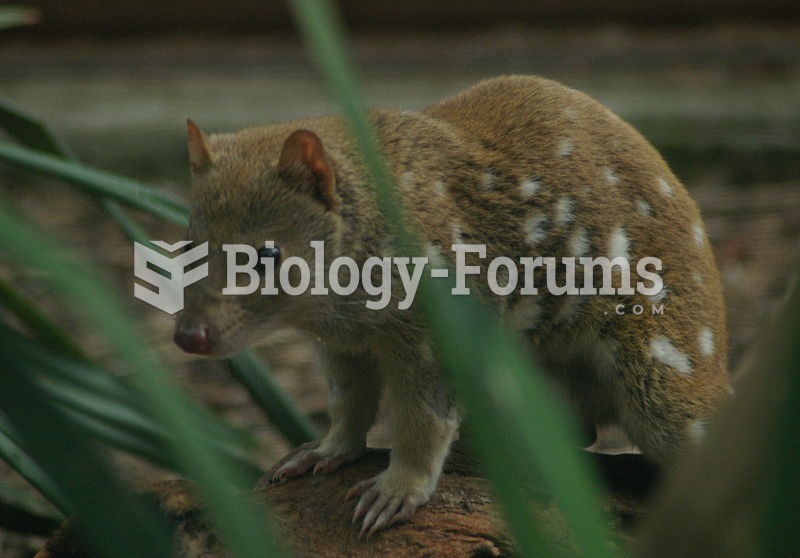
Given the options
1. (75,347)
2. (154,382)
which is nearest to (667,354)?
(75,347)

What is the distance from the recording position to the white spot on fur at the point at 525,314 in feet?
6.50

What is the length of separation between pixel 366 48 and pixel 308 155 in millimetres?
3173

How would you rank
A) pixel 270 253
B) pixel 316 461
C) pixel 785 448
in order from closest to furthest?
pixel 785 448 < pixel 270 253 < pixel 316 461

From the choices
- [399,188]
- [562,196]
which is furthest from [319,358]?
[562,196]

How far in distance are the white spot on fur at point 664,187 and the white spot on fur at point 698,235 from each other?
9 centimetres

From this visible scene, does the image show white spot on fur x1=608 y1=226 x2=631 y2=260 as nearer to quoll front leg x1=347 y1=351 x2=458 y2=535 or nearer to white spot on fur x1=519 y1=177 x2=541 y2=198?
white spot on fur x1=519 y1=177 x2=541 y2=198

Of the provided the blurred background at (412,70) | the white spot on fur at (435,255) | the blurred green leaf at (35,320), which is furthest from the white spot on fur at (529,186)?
the blurred background at (412,70)

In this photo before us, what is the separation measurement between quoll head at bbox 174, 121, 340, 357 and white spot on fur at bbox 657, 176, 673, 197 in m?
0.70

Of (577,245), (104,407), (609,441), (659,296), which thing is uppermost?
(577,245)

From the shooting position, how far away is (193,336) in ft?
5.39

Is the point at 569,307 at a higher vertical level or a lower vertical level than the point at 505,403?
lower

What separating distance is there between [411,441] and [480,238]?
1.35 ft

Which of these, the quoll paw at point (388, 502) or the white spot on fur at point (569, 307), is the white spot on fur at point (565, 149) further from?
the quoll paw at point (388, 502)

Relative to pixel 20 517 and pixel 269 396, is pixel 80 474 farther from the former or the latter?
pixel 20 517
